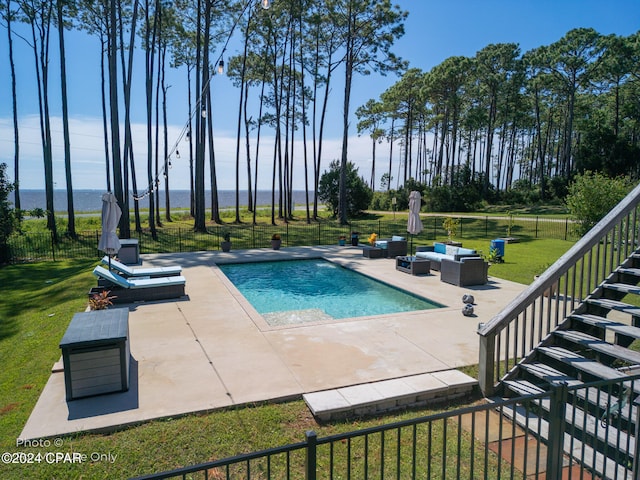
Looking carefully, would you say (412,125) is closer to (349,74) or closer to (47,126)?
(349,74)

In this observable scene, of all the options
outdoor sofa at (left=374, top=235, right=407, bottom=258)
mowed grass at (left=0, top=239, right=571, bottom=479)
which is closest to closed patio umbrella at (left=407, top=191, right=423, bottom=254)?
outdoor sofa at (left=374, top=235, right=407, bottom=258)

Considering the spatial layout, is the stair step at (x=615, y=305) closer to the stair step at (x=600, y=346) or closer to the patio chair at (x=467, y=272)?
the stair step at (x=600, y=346)

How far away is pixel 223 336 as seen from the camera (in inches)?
→ 273

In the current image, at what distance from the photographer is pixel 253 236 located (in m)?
19.1

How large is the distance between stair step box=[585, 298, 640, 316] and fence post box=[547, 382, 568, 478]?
2258 mm

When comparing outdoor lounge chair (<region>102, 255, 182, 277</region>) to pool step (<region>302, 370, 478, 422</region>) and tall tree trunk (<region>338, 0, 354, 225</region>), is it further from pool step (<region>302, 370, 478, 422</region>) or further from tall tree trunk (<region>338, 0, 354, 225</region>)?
tall tree trunk (<region>338, 0, 354, 225</region>)

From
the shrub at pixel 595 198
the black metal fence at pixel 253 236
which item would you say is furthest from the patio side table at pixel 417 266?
the shrub at pixel 595 198

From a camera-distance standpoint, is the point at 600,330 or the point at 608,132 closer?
the point at 600,330

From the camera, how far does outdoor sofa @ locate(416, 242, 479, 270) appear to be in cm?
1177

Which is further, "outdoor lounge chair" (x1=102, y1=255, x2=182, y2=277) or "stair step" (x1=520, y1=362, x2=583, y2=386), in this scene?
"outdoor lounge chair" (x1=102, y1=255, x2=182, y2=277)

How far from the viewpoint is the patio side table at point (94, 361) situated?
4703 millimetres

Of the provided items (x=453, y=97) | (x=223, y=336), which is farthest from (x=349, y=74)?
(x=223, y=336)

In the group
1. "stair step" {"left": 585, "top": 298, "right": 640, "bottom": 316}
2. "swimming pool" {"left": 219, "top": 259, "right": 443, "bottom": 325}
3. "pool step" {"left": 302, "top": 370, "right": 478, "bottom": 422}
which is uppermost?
"stair step" {"left": 585, "top": 298, "right": 640, "bottom": 316}

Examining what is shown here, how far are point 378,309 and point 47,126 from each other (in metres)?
19.6
